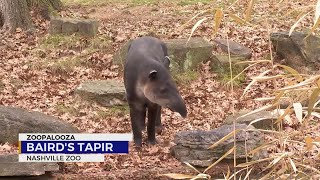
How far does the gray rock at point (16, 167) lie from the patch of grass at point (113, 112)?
2655 millimetres

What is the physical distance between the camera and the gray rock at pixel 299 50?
10.2 metres

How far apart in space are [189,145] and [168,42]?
4.34 m

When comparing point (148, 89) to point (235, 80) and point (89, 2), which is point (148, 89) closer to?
point (235, 80)

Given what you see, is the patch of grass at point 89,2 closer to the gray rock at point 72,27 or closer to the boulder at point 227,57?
the gray rock at point 72,27

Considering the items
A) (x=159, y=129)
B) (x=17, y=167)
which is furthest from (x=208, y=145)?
(x=17, y=167)

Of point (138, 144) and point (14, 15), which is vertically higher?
point (14, 15)

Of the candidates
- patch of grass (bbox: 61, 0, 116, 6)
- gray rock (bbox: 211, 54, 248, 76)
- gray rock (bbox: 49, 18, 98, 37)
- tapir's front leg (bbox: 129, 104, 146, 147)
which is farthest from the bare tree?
tapir's front leg (bbox: 129, 104, 146, 147)

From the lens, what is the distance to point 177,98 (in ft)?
22.0

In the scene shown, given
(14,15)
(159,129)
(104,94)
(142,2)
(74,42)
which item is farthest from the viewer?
(142,2)

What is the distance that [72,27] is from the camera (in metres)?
11.7

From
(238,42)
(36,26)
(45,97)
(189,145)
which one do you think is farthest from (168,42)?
(189,145)

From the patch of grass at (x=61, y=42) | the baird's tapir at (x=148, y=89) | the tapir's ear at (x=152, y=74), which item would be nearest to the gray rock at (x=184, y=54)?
the patch of grass at (x=61, y=42)

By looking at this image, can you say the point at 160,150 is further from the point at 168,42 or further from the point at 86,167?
the point at 168,42

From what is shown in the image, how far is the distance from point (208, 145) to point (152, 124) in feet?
3.84
